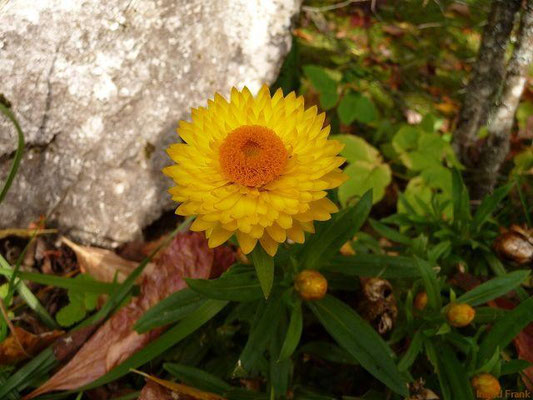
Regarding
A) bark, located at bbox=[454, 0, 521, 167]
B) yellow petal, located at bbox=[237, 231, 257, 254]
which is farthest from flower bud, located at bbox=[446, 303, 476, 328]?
bark, located at bbox=[454, 0, 521, 167]

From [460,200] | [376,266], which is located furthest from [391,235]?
[376,266]

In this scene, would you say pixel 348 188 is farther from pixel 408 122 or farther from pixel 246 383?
pixel 246 383

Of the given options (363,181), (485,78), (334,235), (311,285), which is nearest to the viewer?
(311,285)

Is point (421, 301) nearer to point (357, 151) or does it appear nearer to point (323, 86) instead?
point (357, 151)

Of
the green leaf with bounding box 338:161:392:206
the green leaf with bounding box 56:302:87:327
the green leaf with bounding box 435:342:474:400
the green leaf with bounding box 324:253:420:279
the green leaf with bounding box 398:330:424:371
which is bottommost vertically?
the green leaf with bounding box 435:342:474:400

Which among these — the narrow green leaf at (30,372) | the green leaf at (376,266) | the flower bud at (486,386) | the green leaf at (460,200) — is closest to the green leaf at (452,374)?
the flower bud at (486,386)

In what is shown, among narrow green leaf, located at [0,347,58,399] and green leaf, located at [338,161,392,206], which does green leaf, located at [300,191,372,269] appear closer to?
green leaf, located at [338,161,392,206]

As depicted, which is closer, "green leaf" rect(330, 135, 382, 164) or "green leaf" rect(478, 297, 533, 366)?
"green leaf" rect(478, 297, 533, 366)

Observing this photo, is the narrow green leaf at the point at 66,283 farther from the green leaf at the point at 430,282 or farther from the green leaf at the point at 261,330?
the green leaf at the point at 430,282
